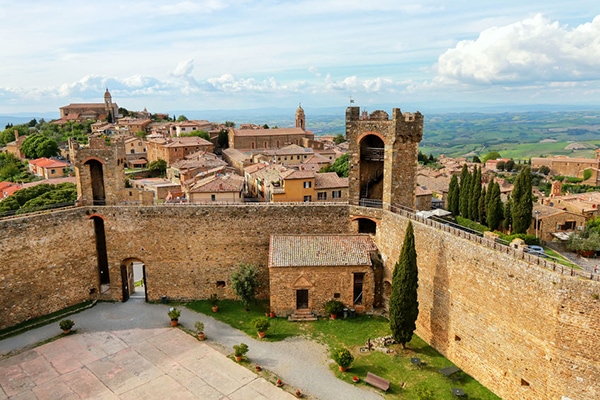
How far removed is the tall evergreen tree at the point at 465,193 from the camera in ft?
168

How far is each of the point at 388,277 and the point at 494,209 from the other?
26.9 m

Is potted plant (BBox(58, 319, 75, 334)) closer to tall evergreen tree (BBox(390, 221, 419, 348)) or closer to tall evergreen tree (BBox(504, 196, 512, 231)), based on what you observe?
tall evergreen tree (BBox(390, 221, 419, 348))

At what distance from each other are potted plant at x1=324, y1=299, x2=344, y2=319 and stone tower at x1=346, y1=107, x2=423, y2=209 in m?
6.19

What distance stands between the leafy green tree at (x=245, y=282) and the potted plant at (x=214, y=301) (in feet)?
4.74

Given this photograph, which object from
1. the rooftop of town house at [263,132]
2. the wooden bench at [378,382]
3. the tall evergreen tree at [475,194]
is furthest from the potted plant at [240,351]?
the rooftop of town house at [263,132]

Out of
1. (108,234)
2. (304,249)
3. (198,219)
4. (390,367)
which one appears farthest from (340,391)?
(108,234)

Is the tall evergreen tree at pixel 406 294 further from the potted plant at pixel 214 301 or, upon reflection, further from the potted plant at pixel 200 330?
the potted plant at pixel 214 301

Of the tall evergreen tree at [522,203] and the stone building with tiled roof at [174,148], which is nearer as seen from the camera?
the tall evergreen tree at [522,203]

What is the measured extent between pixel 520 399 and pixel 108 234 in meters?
23.1

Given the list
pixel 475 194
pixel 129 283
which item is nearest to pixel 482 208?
pixel 475 194

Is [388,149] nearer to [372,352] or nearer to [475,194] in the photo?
[372,352]

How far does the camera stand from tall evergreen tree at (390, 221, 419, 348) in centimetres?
2059

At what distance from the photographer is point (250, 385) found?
1883 cm

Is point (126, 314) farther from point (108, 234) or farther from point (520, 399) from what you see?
point (520, 399)
